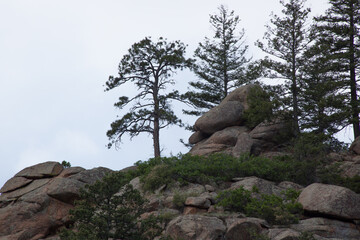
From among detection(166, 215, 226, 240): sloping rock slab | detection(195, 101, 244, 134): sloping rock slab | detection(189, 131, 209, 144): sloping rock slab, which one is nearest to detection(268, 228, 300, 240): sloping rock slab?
detection(166, 215, 226, 240): sloping rock slab

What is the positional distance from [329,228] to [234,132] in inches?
513

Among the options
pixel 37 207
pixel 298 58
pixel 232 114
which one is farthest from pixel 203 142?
pixel 37 207

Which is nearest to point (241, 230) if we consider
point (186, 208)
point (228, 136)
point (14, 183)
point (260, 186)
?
point (186, 208)

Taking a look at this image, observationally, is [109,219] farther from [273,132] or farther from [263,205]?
[273,132]

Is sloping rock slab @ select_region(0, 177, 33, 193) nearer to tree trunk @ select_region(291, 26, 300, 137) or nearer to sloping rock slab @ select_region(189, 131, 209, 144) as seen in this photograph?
sloping rock slab @ select_region(189, 131, 209, 144)

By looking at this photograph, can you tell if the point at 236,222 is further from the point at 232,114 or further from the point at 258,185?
the point at 232,114

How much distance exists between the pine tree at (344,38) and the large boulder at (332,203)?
13.6 m

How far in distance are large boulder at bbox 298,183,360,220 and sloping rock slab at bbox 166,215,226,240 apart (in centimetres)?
321

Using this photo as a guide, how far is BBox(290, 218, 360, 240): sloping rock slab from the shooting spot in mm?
12160

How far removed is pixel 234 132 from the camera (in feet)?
82.3

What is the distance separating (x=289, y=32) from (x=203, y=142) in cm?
927

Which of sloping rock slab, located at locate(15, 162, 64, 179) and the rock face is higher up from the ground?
sloping rock slab, located at locate(15, 162, 64, 179)

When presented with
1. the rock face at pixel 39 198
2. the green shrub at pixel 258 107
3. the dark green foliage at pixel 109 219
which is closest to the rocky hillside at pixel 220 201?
the rock face at pixel 39 198

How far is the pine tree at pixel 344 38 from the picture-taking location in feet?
85.1
